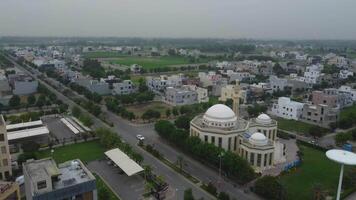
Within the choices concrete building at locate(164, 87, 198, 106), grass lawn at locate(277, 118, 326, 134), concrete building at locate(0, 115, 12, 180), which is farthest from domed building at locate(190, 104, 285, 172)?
concrete building at locate(164, 87, 198, 106)

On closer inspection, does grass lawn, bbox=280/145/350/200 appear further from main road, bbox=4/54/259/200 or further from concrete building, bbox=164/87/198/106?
concrete building, bbox=164/87/198/106

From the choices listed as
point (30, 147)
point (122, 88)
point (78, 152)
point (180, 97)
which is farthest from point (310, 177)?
point (122, 88)

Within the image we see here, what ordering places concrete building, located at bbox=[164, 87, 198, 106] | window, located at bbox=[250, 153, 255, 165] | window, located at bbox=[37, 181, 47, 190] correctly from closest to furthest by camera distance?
window, located at bbox=[37, 181, 47, 190] → window, located at bbox=[250, 153, 255, 165] → concrete building, located at bbox=[164, 87, 198, 106]

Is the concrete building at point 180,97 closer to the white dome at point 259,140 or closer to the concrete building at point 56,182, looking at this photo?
the white dome at point 259,140

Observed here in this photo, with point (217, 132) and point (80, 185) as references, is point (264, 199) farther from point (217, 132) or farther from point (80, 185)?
point (80, 185)

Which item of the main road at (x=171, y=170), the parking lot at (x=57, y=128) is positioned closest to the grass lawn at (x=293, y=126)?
the main road at (x=171, y=170)

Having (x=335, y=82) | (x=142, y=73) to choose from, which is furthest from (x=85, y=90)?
(x=335, y=82)
